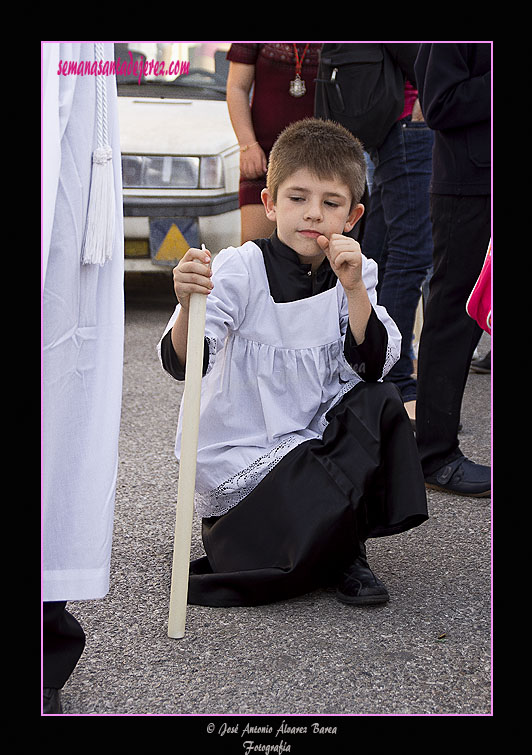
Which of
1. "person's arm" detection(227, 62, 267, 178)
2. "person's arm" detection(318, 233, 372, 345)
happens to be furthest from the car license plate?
"person's arm" detection(318, 233, 372, 345)

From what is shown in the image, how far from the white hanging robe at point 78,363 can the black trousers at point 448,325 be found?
1.41 m

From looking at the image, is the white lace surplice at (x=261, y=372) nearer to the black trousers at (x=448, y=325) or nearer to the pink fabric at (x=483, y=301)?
the pink fabric at (x=483, y=301)

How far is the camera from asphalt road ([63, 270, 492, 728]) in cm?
193

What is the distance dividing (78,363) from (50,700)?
605mm

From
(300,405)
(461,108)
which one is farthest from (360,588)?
(461,108)

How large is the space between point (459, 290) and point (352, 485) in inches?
38.0

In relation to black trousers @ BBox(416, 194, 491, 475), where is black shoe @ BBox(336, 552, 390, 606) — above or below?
below

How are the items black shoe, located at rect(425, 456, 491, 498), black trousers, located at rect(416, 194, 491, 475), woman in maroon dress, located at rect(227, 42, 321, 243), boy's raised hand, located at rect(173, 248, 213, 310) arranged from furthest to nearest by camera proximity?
woman in maroon dress, located at rect(227, 42, 321, 243), black shoe, located at rect(425, 456, 491, 498), black trousers, located at rect(416, 194, 491, 475), boy's raised hand, located at rect(173, 248, 213, 310)

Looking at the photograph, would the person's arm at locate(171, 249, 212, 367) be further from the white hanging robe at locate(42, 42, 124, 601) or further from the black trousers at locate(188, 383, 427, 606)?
the black trousers at locate(188, 383, 427, 606)

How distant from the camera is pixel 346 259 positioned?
2359 millimetres

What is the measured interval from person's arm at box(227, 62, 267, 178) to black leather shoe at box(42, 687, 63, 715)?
233 centimetres

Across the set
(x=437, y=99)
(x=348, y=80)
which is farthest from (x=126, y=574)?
(x=348, y=80)

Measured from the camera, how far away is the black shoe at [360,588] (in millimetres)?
2396

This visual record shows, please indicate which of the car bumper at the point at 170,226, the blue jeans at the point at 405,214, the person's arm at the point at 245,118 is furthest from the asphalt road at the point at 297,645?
the car bumper at the point at 170,226
